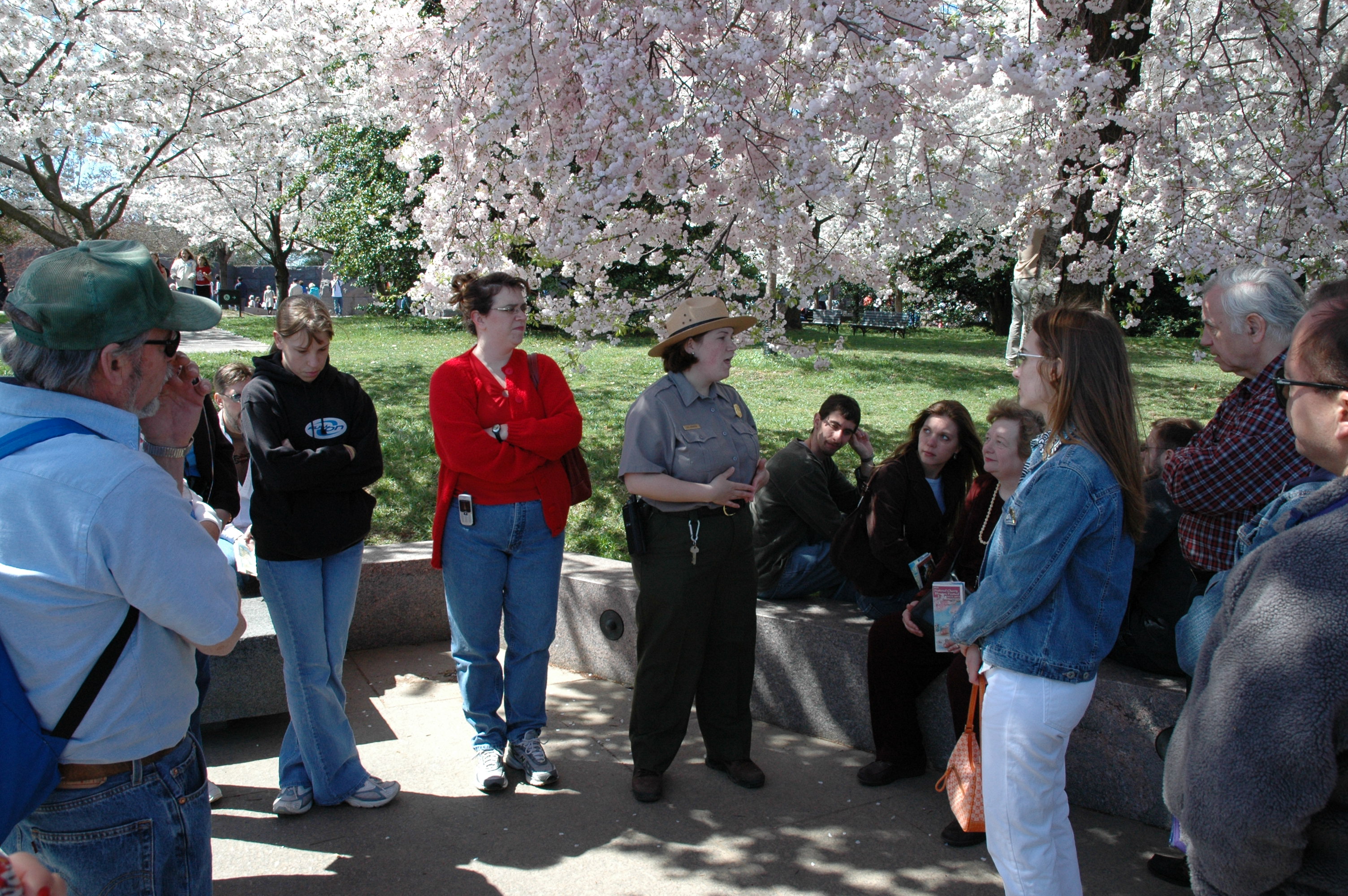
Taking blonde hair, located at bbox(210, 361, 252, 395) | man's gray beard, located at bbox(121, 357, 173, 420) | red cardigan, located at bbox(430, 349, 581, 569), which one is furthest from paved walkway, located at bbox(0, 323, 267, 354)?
man's gray beard, located at bbox(121, 357, 173, 420)

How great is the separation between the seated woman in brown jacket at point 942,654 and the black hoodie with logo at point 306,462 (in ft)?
7.04

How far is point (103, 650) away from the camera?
5.73ft

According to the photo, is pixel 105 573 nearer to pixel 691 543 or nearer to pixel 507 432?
pixel 507 432

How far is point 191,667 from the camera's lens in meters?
1.95

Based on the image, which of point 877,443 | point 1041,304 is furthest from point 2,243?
point 1041,304

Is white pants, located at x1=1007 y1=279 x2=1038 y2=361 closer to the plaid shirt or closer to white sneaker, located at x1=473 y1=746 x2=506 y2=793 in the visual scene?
the plaid shirt

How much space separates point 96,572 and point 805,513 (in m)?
3.35

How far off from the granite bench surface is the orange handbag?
898 mm

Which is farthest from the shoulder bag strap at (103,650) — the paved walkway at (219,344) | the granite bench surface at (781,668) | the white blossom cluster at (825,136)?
the paved walkway at (219,344)

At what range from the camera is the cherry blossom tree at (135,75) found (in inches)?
364

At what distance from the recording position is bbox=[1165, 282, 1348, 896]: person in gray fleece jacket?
4.45ft

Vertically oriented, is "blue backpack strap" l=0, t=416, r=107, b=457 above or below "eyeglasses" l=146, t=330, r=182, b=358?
below

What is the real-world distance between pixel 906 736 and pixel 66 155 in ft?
38.0

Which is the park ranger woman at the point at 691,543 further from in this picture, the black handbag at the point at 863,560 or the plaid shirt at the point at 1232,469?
the plaid shirt at the point at 1232,469
